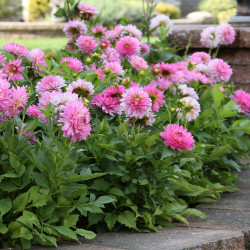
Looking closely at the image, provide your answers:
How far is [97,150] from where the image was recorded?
81.6 inches

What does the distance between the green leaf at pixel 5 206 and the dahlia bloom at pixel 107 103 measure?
548 millimetres

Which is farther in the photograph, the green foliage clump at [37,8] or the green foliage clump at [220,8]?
the green foliage clump at [220,8]

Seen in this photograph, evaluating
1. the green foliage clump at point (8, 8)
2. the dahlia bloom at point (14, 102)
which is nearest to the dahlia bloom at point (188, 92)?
the dahlia bloom at point (14, 102)

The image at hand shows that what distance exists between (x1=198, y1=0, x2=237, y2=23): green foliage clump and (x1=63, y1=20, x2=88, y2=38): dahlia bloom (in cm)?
1312

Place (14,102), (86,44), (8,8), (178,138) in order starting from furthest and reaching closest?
(8,8) → (86,44) → (178,138) → (14,102)

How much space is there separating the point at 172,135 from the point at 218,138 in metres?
1.00

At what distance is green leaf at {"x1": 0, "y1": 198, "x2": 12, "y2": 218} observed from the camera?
1710mm

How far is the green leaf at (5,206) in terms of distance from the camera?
→ 5.61ft

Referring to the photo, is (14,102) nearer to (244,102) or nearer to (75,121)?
(75,121)

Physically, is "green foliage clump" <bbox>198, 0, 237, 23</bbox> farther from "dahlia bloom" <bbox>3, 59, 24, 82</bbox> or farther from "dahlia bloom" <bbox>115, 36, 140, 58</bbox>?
"dahlia bloom" <bbox>3, 59, 24, 82</bbox>

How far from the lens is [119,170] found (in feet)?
6.73

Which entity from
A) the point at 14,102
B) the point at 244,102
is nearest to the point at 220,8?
the point at 244,102

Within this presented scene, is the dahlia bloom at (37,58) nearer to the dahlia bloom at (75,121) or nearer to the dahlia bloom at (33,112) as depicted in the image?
the dahlia bloom at (33,112)

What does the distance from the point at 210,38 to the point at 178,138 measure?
2.00m
